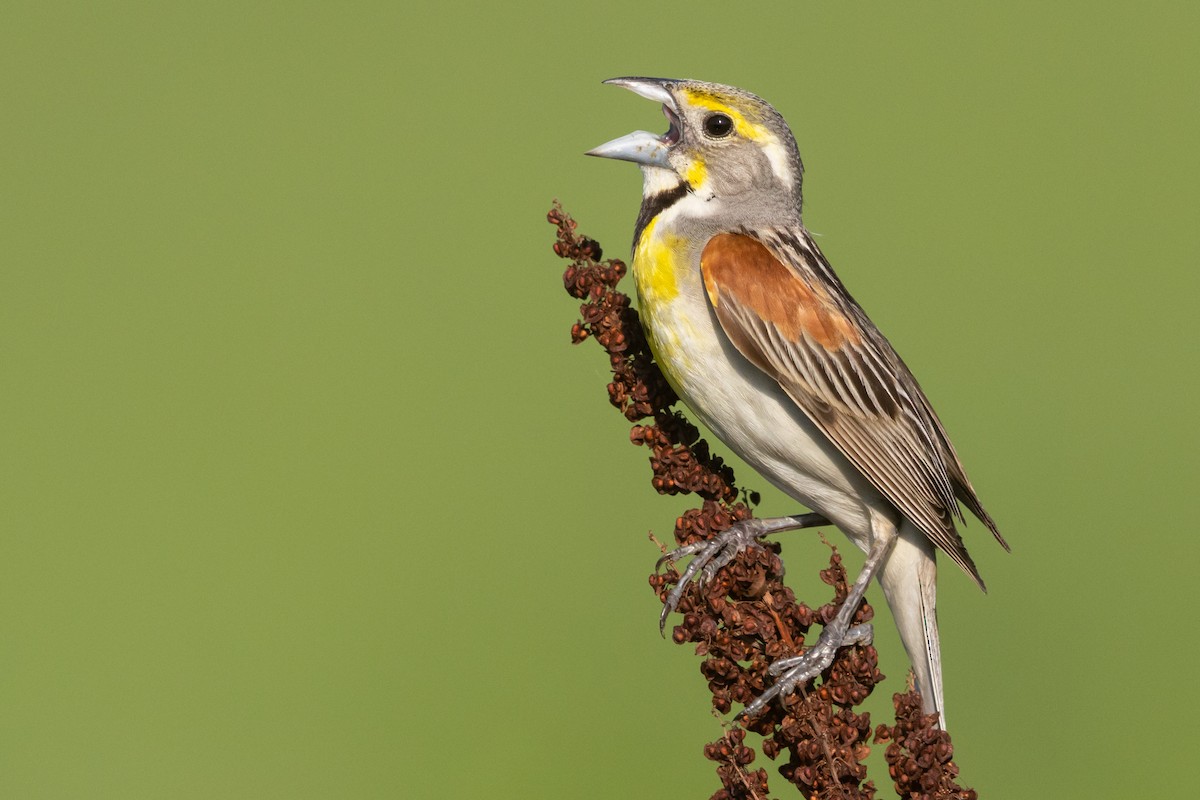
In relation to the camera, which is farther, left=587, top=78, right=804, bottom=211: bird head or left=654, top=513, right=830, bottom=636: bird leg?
left=587, top=78, right=804, bottom=211: bird head

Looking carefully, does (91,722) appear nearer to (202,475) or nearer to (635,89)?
(202,475)

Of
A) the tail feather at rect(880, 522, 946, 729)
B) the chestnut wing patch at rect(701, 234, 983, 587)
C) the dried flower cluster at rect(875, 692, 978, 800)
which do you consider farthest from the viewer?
the tail feather at rect(880, 522, 946, 729)

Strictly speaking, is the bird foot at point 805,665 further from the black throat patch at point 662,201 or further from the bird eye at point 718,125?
the bird eye at point 718,125

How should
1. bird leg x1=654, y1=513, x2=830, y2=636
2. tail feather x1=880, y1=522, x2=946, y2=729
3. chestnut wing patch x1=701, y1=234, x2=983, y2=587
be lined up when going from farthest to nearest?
tail feather x1=880, y1=522, x2=946, y2=729 < chestnut wing patch x1=701, y1=234, x2=983, y2=587 < bird leg x1=654, y1=513, x2=830, y2=636

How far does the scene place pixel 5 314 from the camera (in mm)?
8750

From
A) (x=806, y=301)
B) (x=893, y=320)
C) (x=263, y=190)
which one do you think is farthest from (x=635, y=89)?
(x=263, y=190)

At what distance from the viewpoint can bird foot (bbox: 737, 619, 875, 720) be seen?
459 centimetres

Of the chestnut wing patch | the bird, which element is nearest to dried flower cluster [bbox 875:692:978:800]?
the bird

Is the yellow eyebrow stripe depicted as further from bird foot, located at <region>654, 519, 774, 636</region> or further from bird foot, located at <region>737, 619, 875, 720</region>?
bird foot, located at <region>737, 619, 875, 720</region>

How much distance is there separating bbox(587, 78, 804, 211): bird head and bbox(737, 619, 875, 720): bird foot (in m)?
1.53

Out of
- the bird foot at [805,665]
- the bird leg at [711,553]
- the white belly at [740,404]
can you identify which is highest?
the white belly at [740,404]

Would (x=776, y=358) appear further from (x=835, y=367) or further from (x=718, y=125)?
(x=718, y=125)

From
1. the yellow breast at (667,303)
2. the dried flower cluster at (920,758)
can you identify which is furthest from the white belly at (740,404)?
the dried flower cluster at (920,758)

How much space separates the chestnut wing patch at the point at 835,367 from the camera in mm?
5043
